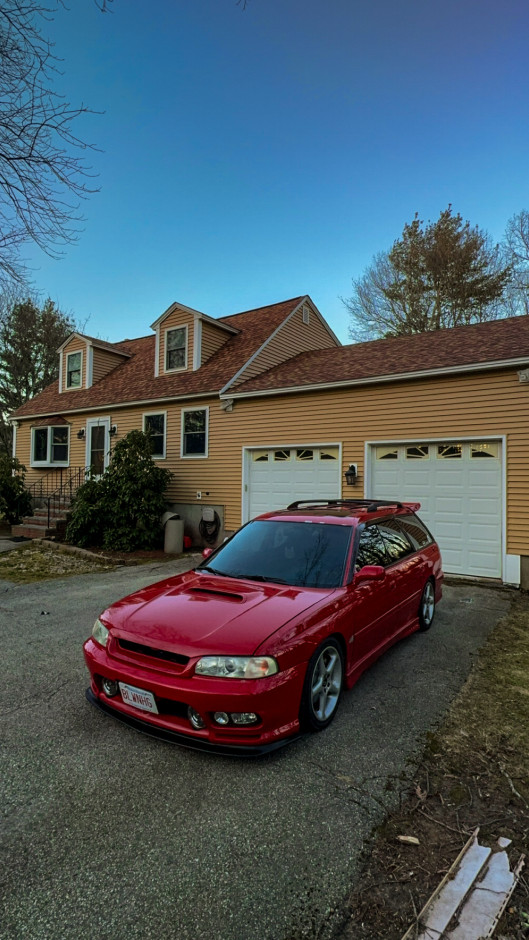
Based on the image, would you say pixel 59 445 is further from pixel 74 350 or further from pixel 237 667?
pixel 237 667

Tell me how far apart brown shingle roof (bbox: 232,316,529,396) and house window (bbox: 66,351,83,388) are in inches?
316

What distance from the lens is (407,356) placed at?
31.3 ft

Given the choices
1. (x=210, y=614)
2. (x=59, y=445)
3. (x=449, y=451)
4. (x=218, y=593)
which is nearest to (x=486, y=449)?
(x=449, y=451)

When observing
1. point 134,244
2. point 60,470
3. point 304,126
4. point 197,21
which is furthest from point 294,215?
point 60,470

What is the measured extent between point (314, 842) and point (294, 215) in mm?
13698

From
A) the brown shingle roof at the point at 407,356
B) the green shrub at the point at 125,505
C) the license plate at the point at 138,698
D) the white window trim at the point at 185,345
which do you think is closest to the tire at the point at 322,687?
the license plate at the point at 138,698

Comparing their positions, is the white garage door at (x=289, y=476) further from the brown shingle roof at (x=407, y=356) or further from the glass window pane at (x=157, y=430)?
the glass window pane at (x=157, y=430)

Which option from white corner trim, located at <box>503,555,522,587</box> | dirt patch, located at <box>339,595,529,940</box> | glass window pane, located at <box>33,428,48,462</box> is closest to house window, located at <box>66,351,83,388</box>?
glass window pane, located at <box>33,428,48,462</box>

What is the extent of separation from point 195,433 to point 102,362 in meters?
6.56

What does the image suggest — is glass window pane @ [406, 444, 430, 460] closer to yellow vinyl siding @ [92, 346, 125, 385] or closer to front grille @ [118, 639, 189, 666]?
front grille @ [118, 639, 189, 666]

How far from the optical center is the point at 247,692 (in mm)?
2455

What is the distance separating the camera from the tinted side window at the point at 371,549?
3737 mm

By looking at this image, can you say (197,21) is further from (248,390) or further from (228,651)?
(248,390)

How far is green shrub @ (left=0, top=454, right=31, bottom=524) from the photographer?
13945 millimetres
